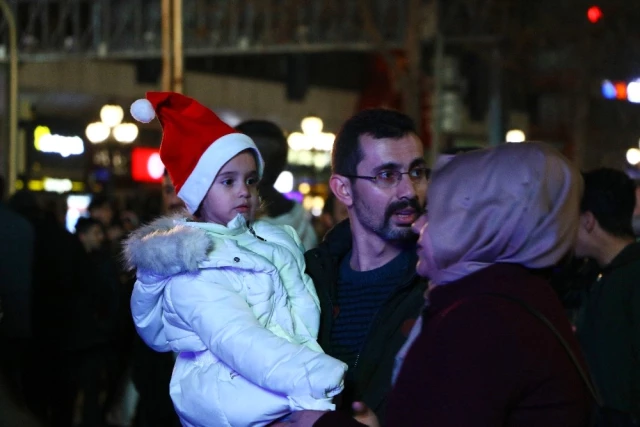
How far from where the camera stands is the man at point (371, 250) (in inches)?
152

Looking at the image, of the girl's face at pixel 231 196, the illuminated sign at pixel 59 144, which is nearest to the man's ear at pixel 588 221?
the girl's face at pixel 231 196

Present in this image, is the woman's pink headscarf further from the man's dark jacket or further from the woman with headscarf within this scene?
the man's dark jacket

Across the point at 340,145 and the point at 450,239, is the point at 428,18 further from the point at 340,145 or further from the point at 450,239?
the point at 450,239

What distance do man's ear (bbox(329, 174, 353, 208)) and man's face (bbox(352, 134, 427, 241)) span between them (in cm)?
5

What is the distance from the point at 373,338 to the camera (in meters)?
3.85

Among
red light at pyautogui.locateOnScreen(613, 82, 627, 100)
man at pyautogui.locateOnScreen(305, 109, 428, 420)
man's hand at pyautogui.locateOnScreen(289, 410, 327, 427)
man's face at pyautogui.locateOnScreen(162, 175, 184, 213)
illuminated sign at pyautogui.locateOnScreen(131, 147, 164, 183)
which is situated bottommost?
illuminated sign at pyautogui.locateOnScreen(131, 147, 164, 183)

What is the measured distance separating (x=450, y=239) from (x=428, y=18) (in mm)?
22169

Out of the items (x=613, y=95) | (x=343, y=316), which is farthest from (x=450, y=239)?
(x=613, y=95)

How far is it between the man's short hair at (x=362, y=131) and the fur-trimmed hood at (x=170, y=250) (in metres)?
0.78

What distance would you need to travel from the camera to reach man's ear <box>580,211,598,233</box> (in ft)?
20.0

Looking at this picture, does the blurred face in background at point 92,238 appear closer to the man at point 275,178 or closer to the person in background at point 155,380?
the person in background at point 155,380

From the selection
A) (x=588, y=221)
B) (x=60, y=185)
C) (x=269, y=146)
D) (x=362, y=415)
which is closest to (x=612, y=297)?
(x=588, y=221)

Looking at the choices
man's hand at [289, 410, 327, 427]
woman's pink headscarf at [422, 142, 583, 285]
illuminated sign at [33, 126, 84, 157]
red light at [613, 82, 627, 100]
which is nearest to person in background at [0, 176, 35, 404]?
man's hand at [289, 410, 327, 427]

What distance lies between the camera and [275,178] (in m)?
6.34
